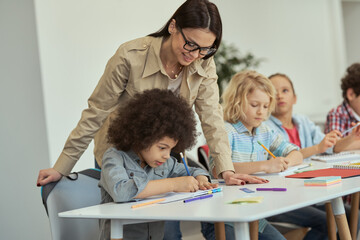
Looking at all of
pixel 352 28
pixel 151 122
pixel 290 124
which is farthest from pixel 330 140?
pixel 352 28

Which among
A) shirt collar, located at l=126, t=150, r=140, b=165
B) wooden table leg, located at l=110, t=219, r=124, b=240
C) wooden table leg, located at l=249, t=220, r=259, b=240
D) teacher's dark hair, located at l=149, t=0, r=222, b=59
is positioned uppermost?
teacher's dark hair, located at l=149, t=0, r=222, b=59

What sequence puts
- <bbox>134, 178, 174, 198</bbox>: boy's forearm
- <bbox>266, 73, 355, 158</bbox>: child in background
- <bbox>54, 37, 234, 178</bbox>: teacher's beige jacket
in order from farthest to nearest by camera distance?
<bbox>266, 73, 355, 158</bbox>: child in background, <bbox>54, 37, 234, 178</bbox>: teacher's beige jacket, <bbox>134, 178, 174, 198</bbox>: boy's forearm

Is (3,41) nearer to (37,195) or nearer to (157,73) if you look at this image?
(37,195)

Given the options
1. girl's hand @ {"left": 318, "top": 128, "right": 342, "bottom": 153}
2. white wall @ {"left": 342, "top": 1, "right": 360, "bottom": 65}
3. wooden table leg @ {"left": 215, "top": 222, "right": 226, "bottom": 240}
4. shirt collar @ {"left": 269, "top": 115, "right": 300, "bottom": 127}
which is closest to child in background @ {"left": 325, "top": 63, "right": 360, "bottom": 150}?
shirt collar @ {"left": 269, "top": 115, "right": 300, "bottom": 127}

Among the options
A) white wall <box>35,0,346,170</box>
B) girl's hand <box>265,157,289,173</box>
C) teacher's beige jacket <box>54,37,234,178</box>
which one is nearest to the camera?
teacher's beige jacket <box>54,37,234,178</box>

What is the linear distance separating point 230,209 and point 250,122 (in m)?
1.09

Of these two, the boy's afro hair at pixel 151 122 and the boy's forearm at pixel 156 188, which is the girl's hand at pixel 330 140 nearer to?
the boy's afro hair at pixel 151 122

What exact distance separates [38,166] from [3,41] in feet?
2.83

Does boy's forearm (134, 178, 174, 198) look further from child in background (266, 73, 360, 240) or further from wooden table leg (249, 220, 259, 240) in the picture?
child in background (266, 73, 360, 240)

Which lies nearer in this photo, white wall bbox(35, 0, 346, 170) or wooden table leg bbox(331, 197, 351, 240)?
wooden table leg bbox(331, 197, 351, 240)

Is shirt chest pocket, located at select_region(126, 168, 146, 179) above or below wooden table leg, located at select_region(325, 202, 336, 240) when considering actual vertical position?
above

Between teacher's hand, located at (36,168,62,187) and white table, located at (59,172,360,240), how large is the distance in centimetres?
39

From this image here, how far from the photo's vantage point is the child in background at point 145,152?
1470mm

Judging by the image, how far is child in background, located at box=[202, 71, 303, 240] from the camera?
7.21ft
